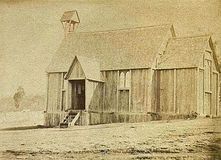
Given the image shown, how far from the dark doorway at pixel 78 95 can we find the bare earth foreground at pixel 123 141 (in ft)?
0.43

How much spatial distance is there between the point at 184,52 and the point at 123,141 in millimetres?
646

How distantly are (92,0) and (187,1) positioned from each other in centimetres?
62

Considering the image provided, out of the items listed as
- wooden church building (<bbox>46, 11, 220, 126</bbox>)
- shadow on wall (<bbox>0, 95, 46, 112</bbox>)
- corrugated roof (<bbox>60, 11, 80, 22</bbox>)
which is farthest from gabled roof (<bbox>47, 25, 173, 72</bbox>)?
shadow on wall (<bbox>0, 95, 46, 112</bbox>)

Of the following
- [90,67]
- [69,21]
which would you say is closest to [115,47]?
[90,67]

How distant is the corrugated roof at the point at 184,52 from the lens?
145 inches

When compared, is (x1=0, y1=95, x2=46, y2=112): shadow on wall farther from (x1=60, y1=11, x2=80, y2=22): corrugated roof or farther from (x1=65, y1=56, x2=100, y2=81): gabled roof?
(x1=60, y1=11, x2=80, y2=22): corrugated roof

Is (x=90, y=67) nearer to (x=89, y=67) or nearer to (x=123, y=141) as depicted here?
(x=89, y=67)

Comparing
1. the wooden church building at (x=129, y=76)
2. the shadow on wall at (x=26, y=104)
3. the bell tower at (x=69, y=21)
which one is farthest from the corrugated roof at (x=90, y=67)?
the shadow on wall at (x=26, y=104)

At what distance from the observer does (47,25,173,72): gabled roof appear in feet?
12.4

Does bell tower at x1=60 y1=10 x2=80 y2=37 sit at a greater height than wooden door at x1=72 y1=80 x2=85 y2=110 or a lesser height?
greater

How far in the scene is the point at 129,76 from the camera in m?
3.78

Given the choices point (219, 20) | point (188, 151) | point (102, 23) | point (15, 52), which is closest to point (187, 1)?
point (219, 20)

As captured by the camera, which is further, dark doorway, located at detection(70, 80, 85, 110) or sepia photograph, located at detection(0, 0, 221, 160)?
dark doorway, located at detection(70, 80, 85, 110)

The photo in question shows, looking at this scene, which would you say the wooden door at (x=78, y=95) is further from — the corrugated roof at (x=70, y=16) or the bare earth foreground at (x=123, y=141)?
the corrugated roof at (x=70, y=16)
